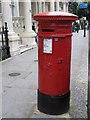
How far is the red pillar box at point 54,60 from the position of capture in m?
3.43

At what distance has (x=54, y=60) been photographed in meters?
3.54

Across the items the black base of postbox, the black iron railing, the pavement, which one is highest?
the black iron railing

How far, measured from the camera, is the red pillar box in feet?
11.3

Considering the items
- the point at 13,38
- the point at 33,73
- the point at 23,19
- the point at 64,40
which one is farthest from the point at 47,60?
the point at 23,19

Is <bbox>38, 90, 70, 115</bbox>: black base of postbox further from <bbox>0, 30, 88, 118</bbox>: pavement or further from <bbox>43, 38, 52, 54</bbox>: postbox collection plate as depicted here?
<bbox>43, 38, 52, 54</bbox>: postbox collection plate

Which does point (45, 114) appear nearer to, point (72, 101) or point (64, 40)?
point (72, 101)

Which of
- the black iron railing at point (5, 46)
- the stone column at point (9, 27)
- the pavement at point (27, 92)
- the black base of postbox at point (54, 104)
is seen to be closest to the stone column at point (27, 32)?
the stone column at point (9, 27)

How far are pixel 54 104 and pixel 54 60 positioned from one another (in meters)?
0.84

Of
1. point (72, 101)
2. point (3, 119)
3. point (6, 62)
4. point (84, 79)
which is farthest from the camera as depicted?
point (6, 62)

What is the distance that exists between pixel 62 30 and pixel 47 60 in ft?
1.95

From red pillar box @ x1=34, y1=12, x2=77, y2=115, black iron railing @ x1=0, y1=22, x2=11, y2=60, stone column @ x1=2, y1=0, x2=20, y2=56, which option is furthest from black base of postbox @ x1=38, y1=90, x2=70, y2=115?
stone column @ x1=2, y1=0, x2=20, y2=56

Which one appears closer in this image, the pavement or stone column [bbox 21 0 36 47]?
the pavement

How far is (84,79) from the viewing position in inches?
241

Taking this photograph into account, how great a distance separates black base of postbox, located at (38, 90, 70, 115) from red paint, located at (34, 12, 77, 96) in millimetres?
86
